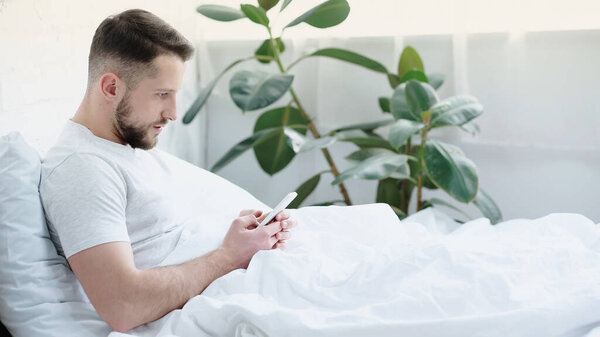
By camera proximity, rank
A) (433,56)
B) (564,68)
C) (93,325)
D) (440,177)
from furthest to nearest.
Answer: (433,56) → (564,68) → (440,177) → (93,325)

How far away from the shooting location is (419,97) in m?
1.87

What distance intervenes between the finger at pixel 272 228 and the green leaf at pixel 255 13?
97 centimetres

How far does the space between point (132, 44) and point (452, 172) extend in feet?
3.02

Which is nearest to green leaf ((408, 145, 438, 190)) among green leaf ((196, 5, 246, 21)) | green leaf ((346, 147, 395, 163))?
green leaf ((346, 147, 395, 163))

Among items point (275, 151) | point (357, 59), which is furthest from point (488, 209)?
point (275, 151)

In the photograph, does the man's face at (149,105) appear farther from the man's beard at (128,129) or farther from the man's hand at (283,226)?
the man's hand at (283,226)

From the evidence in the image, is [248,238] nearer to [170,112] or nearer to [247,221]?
[247,221]

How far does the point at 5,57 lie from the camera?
1.41 metres

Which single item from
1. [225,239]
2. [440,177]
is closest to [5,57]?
[225,239]

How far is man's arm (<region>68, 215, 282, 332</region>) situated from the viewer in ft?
3.62

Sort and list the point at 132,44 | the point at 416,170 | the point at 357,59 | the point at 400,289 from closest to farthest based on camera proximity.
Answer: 1. the point at 400,289
2. the point at 132,44
3. the point at 416,170
4. the point at 357,59

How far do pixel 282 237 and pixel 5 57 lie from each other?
→ 2.39ft

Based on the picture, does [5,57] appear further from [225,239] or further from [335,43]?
[335,43]

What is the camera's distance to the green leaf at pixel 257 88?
6.64 ft
